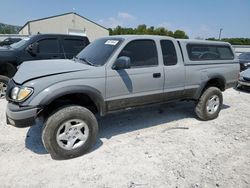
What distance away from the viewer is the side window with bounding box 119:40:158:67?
4317 millimetres

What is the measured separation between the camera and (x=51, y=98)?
3.45 meters

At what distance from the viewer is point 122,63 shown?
3900 millimetres

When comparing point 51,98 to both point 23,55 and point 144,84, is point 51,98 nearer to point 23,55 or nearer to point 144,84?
point 144,84

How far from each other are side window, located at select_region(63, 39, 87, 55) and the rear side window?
13.3 feet

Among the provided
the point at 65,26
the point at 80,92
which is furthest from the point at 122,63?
the point at 65,26

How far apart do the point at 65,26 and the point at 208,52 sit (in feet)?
115

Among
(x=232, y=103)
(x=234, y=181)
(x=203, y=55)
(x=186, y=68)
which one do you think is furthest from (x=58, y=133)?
(x=232, y=103)

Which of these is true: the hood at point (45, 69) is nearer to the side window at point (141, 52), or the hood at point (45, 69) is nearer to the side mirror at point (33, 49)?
the side window at point (141, 52)

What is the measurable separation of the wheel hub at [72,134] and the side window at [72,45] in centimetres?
447

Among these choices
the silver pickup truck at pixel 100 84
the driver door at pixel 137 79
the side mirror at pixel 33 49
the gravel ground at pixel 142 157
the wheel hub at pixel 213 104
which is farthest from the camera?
the side mirror at pixel 33 49

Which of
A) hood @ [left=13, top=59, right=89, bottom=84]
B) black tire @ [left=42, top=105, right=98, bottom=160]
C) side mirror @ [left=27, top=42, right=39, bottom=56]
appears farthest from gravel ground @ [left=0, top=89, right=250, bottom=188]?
side mirror @ [left=27, top=42, right=39, bottom=56]

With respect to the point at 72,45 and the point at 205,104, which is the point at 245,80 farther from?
the point at 72,45

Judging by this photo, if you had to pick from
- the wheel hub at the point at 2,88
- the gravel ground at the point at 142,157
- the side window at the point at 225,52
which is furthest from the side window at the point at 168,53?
the wheel hub at the point at 2,88

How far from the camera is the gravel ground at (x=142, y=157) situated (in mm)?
3273
